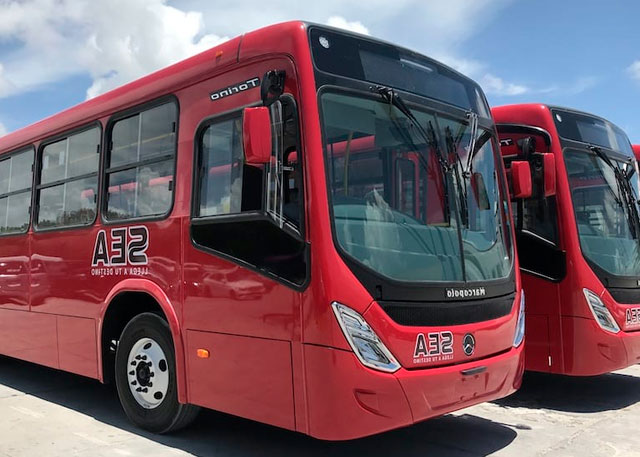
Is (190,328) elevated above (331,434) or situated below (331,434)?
above

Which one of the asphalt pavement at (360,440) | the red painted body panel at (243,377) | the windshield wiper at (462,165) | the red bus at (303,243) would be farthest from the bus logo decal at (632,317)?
the red painted body panel at (243,377)

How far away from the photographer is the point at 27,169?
288 inches

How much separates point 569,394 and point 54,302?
5.57 m

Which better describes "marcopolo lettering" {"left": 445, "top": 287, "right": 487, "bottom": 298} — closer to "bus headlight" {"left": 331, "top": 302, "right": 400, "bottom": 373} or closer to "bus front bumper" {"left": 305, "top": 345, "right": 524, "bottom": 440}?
"bus front bumper" {"left": 305, "top": 345, "right": 524, "bottom": 440}

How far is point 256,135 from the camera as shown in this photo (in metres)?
3.95

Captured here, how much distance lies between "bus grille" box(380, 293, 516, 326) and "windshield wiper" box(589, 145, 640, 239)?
2.75 meters

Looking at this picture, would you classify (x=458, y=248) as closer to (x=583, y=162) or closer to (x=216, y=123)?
(x=216, y=123)

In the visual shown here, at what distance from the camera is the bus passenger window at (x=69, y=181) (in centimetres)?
611

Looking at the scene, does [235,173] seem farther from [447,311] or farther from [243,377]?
[447,311]

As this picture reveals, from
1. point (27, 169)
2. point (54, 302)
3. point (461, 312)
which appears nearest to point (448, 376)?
point (461, 312)

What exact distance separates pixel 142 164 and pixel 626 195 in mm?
5028

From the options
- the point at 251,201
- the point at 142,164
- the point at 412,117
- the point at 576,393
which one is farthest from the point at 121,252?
the point at 576,393

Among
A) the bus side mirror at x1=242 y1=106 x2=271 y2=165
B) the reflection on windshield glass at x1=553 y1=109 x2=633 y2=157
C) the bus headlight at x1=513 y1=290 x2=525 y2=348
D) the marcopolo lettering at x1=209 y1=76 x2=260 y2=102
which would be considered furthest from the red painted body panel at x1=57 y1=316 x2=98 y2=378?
the reflection on windshield glass at x1=553 y1=109 x2=633 y2=157

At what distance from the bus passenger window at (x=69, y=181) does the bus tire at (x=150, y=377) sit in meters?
1.32
